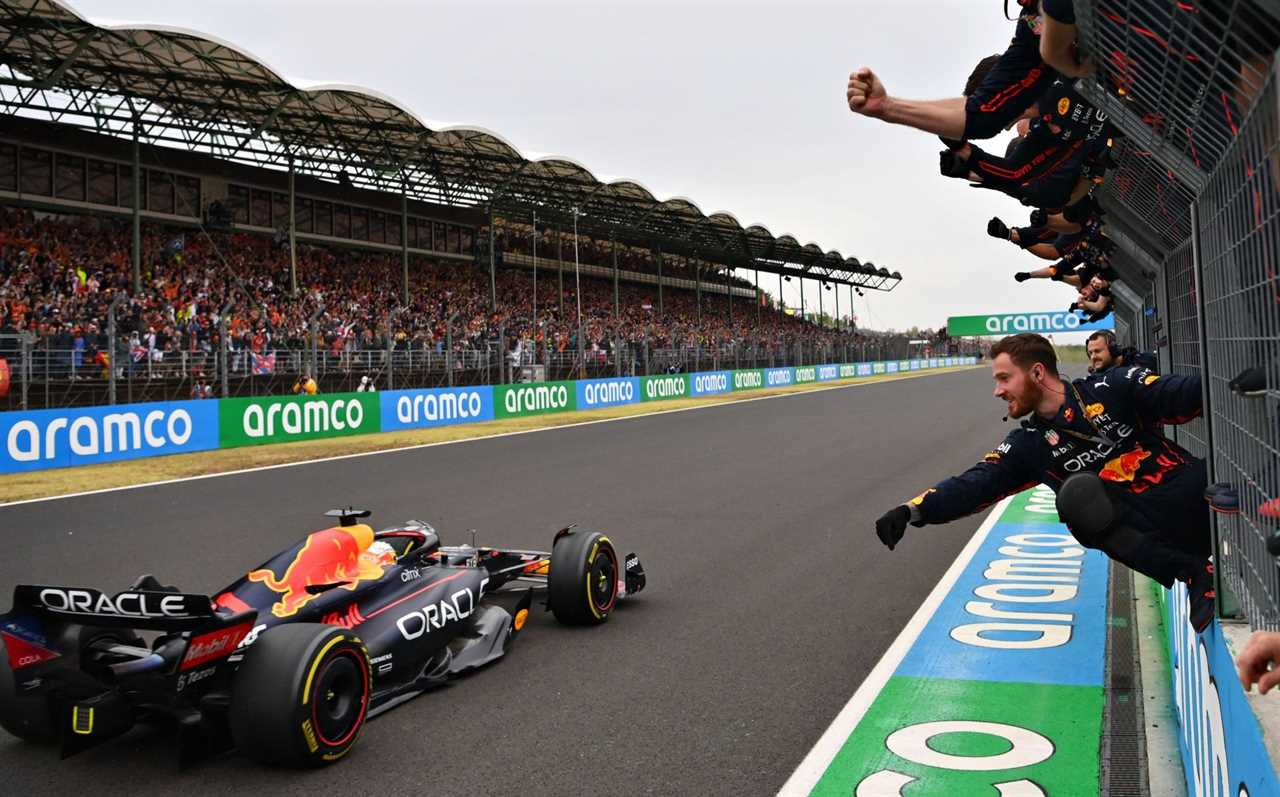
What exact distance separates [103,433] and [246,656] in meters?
12.9

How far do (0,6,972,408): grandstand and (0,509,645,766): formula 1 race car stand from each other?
13503mm

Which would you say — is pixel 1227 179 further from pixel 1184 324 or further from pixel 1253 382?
pixel 1184 324

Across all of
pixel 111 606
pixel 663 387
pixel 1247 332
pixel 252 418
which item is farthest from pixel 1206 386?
pixel 663 387

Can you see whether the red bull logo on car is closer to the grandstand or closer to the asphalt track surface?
the asphalt track surface

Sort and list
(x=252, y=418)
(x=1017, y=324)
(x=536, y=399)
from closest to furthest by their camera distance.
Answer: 1. (x=252, y=418)
2. (x=536, y=399)
3. (x=1017, y=324)

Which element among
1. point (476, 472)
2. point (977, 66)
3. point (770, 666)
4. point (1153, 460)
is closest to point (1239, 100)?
point (1153, 460)

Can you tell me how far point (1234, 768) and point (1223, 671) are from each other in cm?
30

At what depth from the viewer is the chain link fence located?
201 cm

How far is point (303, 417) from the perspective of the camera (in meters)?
18.6

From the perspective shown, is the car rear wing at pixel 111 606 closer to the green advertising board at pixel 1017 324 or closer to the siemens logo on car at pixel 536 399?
the siemens logo on car at pixel 536 399

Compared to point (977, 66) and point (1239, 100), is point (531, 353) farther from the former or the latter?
point (1239, 100)

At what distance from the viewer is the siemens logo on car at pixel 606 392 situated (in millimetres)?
28172

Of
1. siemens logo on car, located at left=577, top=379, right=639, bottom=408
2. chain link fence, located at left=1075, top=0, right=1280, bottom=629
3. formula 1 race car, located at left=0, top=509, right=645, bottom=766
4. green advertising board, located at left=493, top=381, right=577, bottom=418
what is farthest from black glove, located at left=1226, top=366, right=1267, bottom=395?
siemens logo on car, located at left=577, top=379, right=639, bottom=408

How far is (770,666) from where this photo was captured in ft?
16.1
